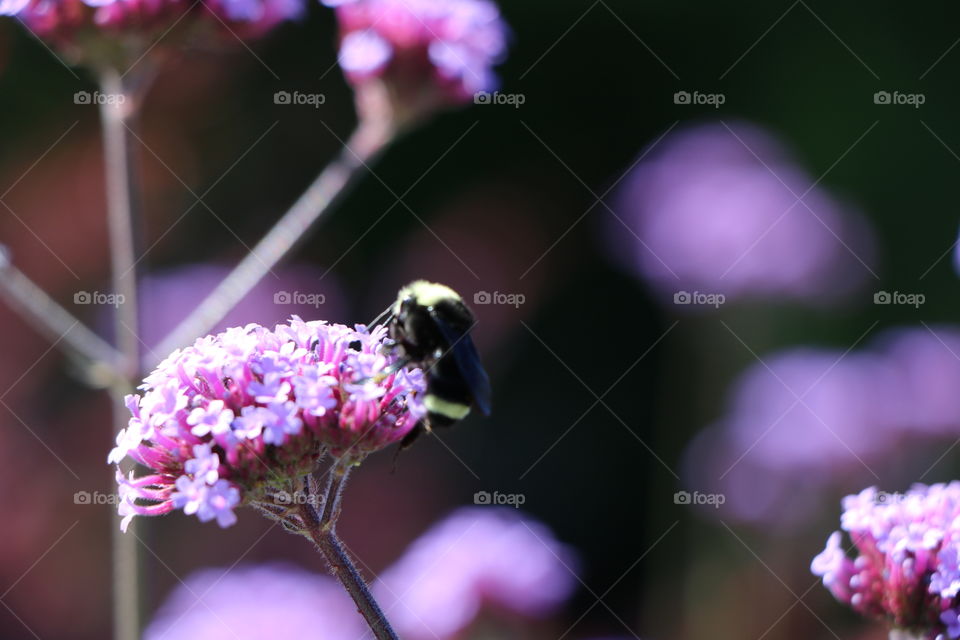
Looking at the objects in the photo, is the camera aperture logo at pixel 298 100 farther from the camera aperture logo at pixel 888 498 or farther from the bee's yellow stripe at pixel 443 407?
the camera aperture logo at pixel 888 498

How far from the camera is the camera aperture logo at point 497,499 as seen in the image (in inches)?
191

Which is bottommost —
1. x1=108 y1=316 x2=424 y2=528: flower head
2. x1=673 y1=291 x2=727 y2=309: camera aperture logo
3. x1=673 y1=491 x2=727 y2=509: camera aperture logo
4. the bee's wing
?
x1=108 y1=316 x2=424 y2=528: flower head

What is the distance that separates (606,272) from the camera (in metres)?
7.37

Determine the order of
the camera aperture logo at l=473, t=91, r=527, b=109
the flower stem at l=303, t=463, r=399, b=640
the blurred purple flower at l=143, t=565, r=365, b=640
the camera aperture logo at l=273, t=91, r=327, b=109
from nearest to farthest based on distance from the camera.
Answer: the flower stem at l=303, t=463, r=399, b=640, the blurred purple flower at l=143, t=565, r=365, b=640, the camera aperture logo at l=273, t=91, r=327, b=109, the camera aperture logo at l=473, t=91, r=527, b=109

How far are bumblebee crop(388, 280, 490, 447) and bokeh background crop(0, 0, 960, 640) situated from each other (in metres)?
1.74

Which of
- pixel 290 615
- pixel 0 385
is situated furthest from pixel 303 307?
pixel 290 615

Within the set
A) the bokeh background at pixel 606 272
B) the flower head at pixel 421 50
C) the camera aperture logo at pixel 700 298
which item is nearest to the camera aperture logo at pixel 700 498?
the bokeh background at pixel 606 272

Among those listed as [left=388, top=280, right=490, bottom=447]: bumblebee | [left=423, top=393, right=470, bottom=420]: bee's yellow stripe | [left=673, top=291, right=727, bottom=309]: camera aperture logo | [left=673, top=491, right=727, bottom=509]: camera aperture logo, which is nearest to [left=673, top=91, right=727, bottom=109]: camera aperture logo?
[left=673, top=291, right=727, bottom=309]: camera aperture logo

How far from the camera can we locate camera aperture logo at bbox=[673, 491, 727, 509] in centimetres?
506

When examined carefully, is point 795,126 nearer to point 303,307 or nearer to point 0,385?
point 303,307

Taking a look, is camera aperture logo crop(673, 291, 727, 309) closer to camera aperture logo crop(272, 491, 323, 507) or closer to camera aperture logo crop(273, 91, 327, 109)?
camera aperture logo crop(273, 91, 327, 109)

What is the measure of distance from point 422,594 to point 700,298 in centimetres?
235

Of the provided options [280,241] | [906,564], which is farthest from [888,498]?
[280,241]

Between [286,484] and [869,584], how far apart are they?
1.26 metres
